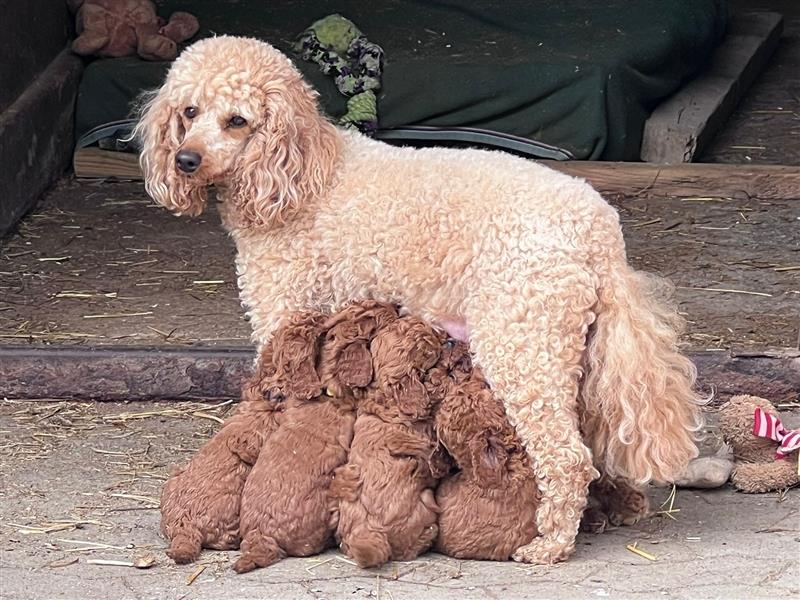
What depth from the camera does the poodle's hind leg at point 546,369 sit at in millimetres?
3891

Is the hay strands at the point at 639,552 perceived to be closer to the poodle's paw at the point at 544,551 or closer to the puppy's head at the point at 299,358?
the poodle's paw at the point at 544,551

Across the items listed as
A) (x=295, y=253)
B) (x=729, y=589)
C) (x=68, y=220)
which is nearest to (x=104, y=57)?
(x=68, y=220)

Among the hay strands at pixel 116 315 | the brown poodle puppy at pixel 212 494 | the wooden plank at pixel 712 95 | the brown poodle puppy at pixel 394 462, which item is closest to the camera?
the brown poodle puppy at pixel 394 462

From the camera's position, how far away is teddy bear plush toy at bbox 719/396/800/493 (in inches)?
177

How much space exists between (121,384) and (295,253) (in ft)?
4.31

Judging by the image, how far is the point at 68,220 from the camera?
755 cm

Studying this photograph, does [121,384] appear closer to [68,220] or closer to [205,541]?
[205,541]

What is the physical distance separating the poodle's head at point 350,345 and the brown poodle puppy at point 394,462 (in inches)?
1.4

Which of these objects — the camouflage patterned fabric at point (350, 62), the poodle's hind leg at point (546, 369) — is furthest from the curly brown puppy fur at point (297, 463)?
the camouflage patterned fabric at point (350, 62)

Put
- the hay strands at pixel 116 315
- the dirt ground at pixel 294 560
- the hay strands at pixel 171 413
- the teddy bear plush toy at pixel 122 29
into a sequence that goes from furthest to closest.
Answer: the teddy bear plush toy at pixel 122 29 < the hay strands at pixel 116 315 < the hay strands at pixel 171 413 < the dirt ground at pixel 294 560

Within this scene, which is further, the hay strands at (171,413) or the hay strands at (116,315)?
the hay strands at (116,315)

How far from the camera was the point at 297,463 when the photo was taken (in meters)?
3.95

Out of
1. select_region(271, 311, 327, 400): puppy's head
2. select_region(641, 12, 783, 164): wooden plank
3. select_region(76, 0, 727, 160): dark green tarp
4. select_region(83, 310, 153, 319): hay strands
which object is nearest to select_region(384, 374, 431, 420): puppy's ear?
select_region(271, 311, 327, 400): puppy's head

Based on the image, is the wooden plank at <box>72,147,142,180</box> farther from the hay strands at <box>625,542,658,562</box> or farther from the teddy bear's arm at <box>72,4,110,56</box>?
the hay strands at <box>625,542,658,562</box>
